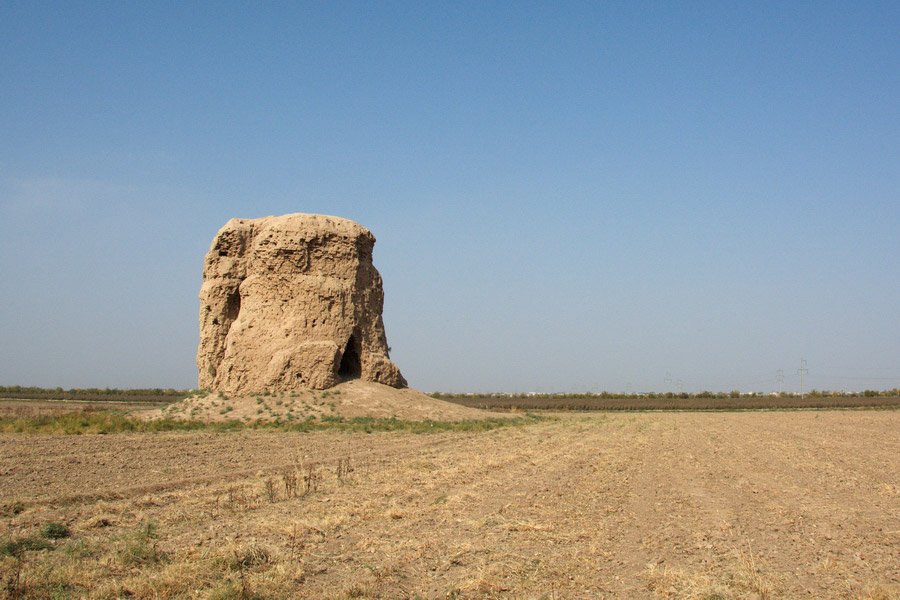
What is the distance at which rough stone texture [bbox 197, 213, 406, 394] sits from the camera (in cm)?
2858

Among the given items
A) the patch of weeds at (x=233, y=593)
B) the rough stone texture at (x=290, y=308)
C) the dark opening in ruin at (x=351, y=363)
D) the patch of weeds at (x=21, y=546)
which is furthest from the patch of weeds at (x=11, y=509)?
the dark opening in ruin at (x=351, y=363)

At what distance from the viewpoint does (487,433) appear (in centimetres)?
2416

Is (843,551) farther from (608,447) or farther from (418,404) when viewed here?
(418,404)

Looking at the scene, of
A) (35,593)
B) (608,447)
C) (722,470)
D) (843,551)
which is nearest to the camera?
(35,593)

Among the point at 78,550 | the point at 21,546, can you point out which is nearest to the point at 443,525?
the point at 78,550

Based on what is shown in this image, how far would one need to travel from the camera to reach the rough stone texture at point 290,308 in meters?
28.6

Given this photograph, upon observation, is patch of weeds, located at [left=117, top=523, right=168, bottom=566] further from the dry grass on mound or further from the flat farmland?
the dry grass on mound

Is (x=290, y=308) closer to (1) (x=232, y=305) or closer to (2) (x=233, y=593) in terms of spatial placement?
(1) (x=232, y=305)

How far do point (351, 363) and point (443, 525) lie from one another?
23694 millimetres

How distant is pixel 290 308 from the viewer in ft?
96.4

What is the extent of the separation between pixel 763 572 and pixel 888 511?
4653mm

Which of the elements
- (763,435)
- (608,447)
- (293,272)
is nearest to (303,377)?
(293,272)

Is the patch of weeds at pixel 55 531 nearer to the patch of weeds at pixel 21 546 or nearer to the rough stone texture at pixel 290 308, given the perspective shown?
the patch of weeds at pixel 21 546

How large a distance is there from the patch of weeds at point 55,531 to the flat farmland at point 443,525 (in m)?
0.08
